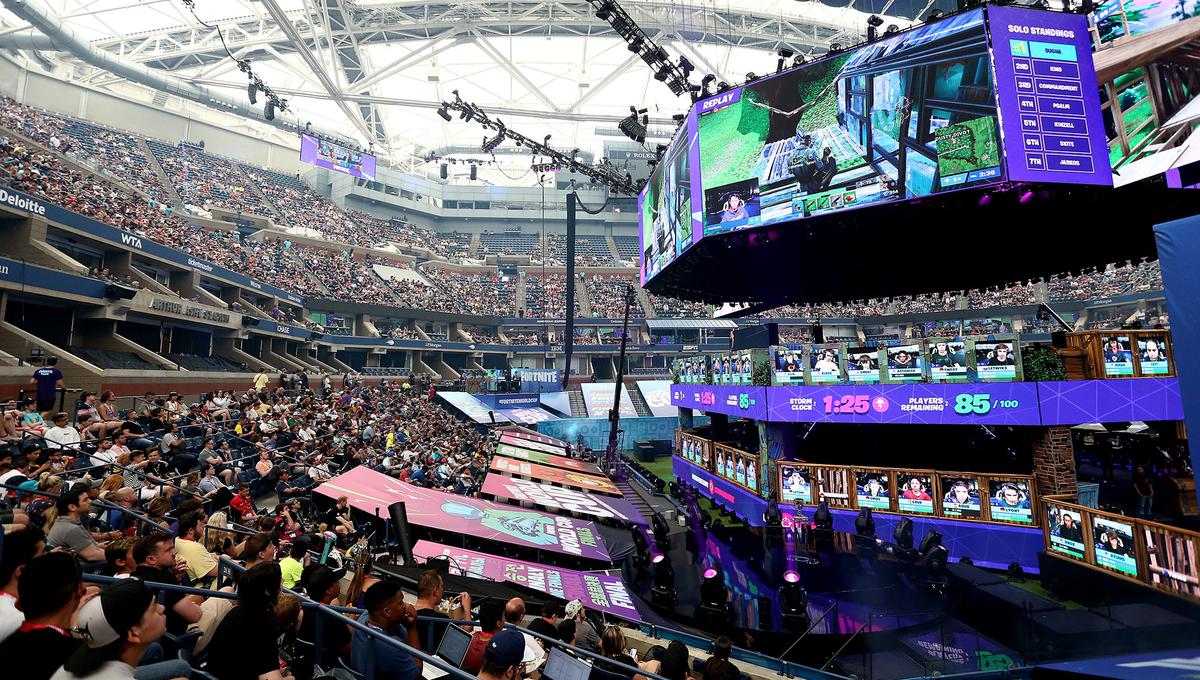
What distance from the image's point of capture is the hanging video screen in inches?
808

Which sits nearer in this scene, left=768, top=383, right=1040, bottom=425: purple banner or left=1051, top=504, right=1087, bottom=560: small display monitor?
left=1051, top=504, right=1087, bottom=560: small display monitor

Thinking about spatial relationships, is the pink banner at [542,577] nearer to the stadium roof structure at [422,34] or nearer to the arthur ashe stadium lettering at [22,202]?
the arthur ashe stadium lettering at [22,202]

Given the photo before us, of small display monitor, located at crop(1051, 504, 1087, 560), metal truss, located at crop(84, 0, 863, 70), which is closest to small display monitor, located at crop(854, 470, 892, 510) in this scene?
small display monitor, located at crop(1051, 504, 1087, 560)

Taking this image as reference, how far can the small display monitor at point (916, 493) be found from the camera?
1669 centimetres

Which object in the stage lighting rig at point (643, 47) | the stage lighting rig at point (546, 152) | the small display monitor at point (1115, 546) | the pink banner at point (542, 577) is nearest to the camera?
the pink banner at point (542, 577)

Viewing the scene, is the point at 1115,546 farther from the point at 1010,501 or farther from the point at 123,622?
the point at 123,622

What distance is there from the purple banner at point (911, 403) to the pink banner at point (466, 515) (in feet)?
26.2

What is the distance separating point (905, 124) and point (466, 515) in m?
15.9

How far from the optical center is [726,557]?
52.7ft

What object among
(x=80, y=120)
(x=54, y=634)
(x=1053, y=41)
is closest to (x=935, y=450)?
(x=1053, y=41)

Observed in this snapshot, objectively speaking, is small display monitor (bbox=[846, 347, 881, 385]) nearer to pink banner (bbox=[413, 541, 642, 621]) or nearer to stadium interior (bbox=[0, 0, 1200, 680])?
stadium interior (bbox=[0, 0, 1200, 680])

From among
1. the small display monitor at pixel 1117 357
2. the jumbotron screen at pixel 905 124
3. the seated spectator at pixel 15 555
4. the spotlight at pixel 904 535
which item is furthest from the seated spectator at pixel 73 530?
the small display monitor at pixel 1117 357

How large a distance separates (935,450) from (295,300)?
42.4 m

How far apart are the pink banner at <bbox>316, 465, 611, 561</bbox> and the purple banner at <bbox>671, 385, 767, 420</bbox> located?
7.48m
